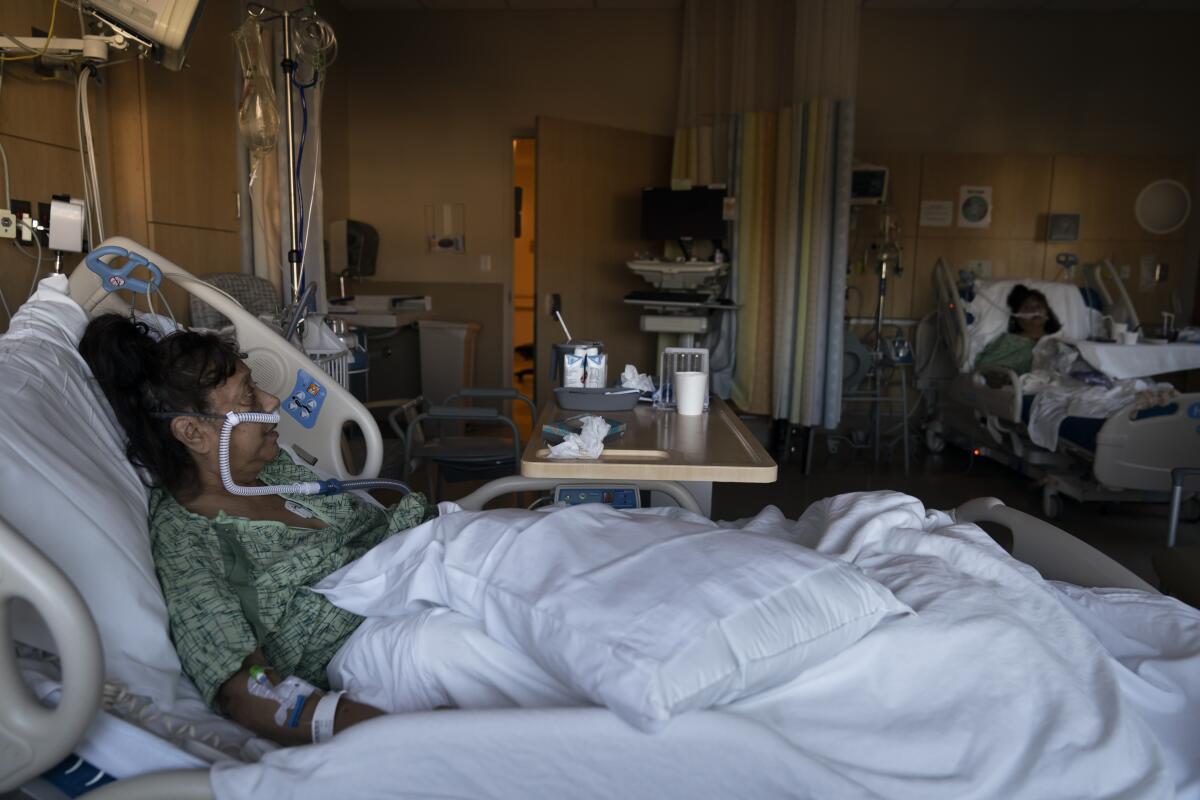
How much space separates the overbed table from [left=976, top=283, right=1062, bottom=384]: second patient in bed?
295 centimetres

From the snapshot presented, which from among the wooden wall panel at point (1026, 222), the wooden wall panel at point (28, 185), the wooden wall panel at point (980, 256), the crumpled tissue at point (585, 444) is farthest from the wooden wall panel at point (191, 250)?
the wooden wall panel at point (980, 256)

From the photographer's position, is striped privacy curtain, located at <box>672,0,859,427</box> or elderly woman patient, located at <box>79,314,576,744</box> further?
striped privacy curtain, located at <box>672,0,859,427</box>

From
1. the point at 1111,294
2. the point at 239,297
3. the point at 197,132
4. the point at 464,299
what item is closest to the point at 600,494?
the point at 239,297

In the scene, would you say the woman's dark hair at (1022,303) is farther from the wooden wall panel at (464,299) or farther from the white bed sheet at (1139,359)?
the wooden wall panel at (464,299)

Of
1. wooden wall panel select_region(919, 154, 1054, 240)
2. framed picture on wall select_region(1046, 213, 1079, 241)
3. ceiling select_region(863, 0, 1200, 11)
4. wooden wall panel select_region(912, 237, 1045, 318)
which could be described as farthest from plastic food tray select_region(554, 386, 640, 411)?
framed picture on wall select_region(1046, 213, 1079, 241)

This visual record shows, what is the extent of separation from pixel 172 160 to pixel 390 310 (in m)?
1.74

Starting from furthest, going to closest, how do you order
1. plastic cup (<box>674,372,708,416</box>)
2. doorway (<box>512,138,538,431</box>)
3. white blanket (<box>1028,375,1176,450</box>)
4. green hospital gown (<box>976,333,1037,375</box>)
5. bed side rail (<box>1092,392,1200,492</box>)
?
doorway (<box>512,138,538,431</box>)
green hospital gown (<box>976,333,1037,375</box>)
white blanket (<box>1028,375,1176,450</box>)
bed side rail (<box>1092,392,1200,492</box>)
plastic cup (<box>674,372,708,416</box>)

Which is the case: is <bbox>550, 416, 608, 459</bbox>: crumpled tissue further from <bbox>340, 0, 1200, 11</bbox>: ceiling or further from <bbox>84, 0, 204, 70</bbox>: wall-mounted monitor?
<bbox>340, 0, 1200, 11</bbox>: ceiling

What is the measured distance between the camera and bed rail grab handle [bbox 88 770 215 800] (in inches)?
29.3

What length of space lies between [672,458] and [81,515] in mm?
981

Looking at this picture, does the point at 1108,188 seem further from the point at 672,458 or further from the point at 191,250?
the point at 191,250

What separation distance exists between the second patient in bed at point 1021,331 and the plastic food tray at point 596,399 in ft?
9.44

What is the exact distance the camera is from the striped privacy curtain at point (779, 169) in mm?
3996

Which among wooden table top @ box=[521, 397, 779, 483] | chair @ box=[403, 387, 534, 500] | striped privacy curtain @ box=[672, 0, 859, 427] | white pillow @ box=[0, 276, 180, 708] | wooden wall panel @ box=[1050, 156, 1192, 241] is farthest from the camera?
wooden wall panel @ box=[1050, 156, 1192, 241]
